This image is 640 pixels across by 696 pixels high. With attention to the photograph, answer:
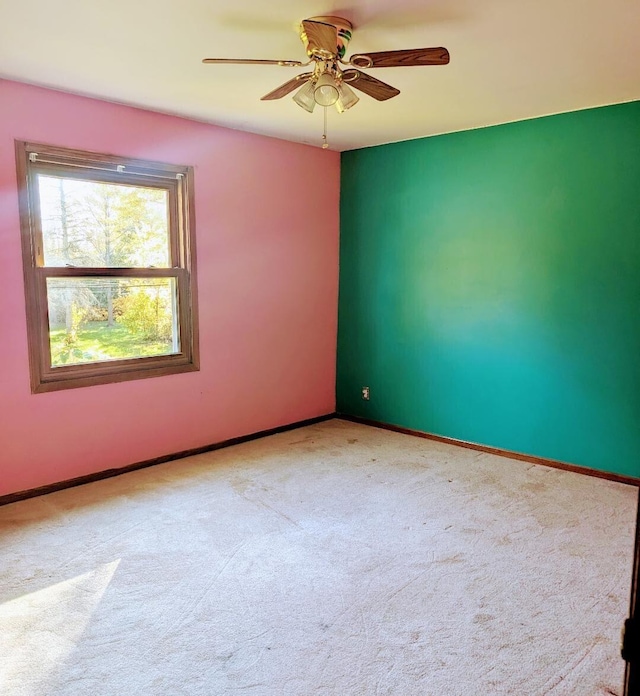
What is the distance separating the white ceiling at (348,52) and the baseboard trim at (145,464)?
2389 mm

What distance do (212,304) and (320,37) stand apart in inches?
90.7

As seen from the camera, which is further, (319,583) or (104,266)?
(104,266)

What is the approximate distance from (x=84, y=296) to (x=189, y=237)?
844mm

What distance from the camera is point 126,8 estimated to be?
2.14 metres

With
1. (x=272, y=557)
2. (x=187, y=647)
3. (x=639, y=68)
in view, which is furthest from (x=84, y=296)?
(x=639, y=68)

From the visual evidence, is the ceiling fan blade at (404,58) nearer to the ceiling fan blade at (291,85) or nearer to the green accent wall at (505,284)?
the ceiling fan blade at (291,85)

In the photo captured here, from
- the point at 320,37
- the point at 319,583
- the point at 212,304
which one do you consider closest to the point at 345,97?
the point at 320,37

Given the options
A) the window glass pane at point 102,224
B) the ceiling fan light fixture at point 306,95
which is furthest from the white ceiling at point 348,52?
the window glass pane at point 102,224

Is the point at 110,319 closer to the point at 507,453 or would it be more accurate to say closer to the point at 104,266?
the point at 104,266

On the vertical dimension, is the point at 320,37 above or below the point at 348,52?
below

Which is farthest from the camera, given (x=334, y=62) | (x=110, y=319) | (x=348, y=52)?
(x=110, y=319)

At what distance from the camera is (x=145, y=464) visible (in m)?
3.78

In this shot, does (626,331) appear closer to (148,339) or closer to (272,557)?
(272,557)

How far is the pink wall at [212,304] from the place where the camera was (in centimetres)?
312
